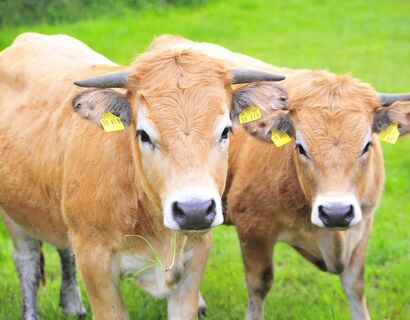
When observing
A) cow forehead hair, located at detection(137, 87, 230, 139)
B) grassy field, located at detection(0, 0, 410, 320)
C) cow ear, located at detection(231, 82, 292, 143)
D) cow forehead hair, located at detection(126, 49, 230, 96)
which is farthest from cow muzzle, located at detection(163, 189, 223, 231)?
grassy field, located at detection(0, 0, 410, 320)

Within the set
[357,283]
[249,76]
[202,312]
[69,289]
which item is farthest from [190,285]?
[69,289]

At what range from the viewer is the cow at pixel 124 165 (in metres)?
4.13

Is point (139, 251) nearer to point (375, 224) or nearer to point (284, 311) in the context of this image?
point (284, 311)

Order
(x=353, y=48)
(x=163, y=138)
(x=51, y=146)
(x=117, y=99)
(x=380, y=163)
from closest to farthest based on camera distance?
(x=163, y=138)
(x=117, y=99)
(x=51, y=146)
(x=380, y=163)
(x=353, y=48)

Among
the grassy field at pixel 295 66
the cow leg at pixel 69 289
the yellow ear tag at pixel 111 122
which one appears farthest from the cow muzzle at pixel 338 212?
the cow leg at pixel 69 289

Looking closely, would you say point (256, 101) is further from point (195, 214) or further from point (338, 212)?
point (195, 214)

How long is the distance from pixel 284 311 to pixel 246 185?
1.07 meters

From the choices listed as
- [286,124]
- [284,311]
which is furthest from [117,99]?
[284,311]

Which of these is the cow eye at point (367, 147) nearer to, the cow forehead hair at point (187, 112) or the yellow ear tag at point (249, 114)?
the yellow ear tag at point (249, 114)

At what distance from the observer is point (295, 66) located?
13180 millimetres

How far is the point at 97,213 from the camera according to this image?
15.2ft

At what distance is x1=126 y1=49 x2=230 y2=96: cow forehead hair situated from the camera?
14.2ft

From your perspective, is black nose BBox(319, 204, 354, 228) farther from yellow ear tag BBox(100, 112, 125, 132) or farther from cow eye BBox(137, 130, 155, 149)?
yellow ear tag BBox(100, 112, 125, 132)

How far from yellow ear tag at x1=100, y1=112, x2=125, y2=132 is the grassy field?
6.09 ft
